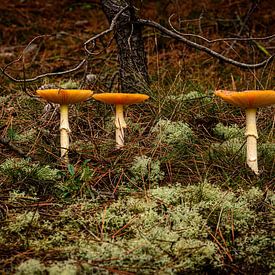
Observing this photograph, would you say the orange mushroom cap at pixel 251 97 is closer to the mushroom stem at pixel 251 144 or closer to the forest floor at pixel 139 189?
the mushroom stem at pixel 251 144

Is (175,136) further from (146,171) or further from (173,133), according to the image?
(146,171)

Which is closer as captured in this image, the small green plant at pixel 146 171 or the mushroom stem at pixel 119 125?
the small green plant at pixel 146 171

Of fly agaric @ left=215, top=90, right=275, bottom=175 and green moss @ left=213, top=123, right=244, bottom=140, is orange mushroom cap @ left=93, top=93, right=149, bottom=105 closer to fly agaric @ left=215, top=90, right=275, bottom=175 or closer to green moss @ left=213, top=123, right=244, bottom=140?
fly agaric @ left=215, top=90, right=275, bottom=175

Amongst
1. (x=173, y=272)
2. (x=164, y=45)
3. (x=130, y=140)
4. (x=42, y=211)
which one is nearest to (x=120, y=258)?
(x=173, y=272)

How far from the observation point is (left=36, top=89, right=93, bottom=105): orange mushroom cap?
8.44ft

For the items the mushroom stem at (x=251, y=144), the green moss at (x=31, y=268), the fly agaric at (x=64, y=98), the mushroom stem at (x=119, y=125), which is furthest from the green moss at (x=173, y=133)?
the green moss at (x=31, y=268)

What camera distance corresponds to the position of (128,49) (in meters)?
3.59

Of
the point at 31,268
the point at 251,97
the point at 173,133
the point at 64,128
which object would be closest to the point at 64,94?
the point at 64,128

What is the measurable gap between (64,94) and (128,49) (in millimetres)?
1135

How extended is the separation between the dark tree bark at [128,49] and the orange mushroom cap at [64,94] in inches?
36.0

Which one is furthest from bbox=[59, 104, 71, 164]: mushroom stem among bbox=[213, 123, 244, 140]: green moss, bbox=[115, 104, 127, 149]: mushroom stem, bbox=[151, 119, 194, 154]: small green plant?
bbox=[213, 123, 244, 140]: green moss

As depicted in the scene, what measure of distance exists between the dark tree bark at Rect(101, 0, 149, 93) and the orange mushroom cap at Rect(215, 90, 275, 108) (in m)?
1.13

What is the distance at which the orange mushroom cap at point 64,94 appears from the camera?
257 centimetres

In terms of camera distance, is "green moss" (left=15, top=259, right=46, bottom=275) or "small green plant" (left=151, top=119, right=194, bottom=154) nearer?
"green moss" (left=15, top=259, right=46, bottom=275)
